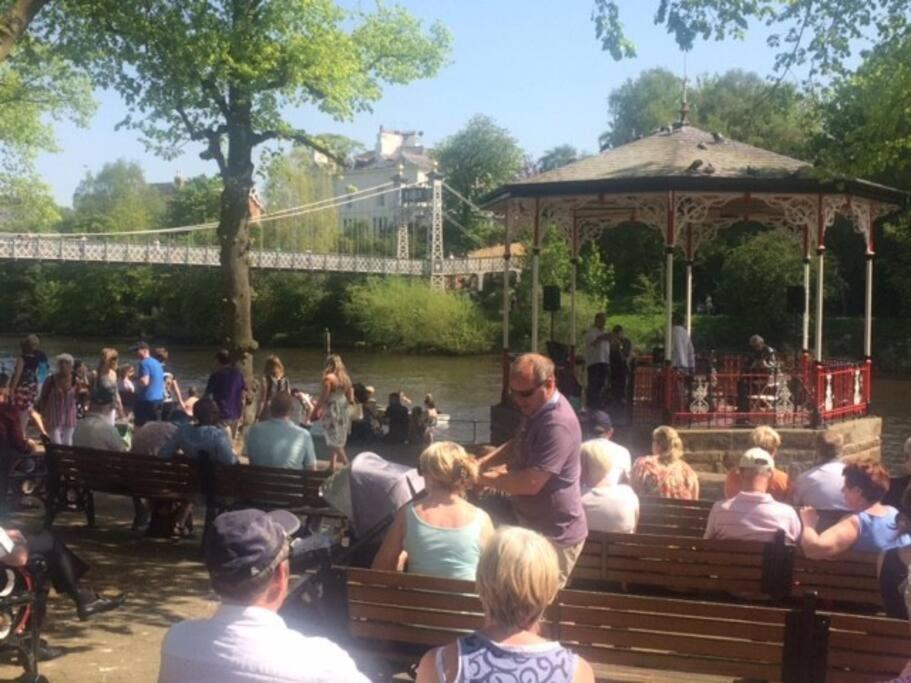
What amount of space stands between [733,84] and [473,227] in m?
22.7

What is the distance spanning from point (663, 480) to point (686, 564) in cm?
180

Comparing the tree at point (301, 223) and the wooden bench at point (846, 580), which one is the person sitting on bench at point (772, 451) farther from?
the tree at point (301, 223)

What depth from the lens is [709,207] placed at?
→ 50.7ft

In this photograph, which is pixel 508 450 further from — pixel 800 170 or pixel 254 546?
pixel 800 170

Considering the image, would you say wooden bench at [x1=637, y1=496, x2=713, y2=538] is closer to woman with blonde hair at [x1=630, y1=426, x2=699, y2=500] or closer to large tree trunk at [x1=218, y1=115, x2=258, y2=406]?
woman with blonde hair at [x1=630, y1=426, x2=699, y2=500]

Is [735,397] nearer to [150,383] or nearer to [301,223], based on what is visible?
[150,383]

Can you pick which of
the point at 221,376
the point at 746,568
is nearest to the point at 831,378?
the point at 221,376

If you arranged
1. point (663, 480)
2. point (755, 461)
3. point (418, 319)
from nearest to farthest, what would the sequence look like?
point (755, 461) → point (663, 480) → point (418, 319)

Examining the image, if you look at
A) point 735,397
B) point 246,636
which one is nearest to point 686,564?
point 246,636

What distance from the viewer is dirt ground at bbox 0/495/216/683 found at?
5.42m

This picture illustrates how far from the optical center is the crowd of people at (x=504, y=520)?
2.93m

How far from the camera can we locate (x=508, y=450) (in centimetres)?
542

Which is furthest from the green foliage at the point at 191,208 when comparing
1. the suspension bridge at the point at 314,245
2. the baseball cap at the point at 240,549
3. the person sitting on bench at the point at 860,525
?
the baseball cap at the point at 240,549

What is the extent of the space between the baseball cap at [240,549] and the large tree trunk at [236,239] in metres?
12.3
